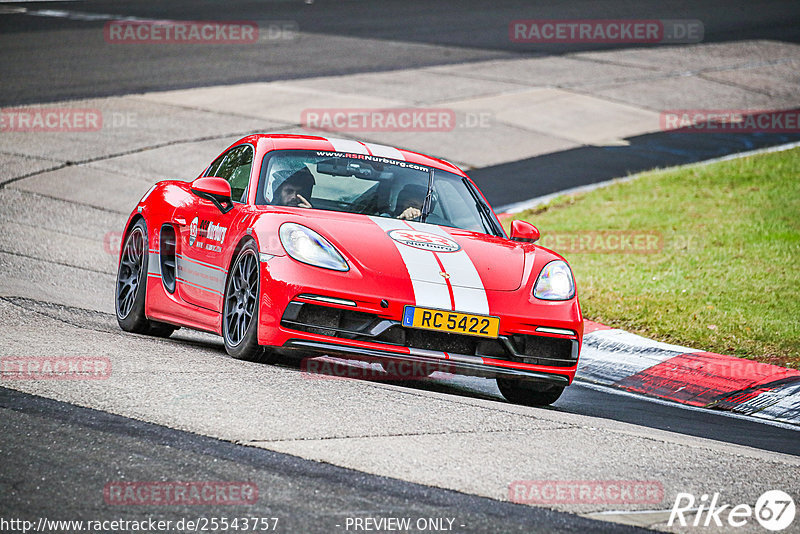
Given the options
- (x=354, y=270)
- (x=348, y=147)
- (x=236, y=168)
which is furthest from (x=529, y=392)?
(x=236, y=168)

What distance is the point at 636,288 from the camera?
33.3 feet

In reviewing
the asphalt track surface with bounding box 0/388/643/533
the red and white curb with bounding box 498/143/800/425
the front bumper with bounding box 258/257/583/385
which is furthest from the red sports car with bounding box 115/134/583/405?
the asphalt track surface with bounding box 0/388/643/533

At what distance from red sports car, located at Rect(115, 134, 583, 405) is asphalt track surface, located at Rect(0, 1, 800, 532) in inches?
29.8

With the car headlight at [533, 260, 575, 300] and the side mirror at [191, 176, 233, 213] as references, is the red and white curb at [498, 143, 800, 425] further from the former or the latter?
the side mirror at [191, 176, 233, 213]

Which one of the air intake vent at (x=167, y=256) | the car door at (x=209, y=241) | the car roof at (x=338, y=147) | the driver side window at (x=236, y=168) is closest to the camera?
the car door at (x=209, y=241)

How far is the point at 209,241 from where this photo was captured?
7289 millimetres

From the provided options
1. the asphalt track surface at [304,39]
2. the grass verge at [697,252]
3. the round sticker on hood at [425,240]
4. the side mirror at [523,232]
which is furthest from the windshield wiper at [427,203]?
the asphalt track surface at [304,39]

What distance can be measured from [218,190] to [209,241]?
0.37 m

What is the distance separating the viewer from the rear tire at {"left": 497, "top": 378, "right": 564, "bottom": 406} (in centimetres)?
693

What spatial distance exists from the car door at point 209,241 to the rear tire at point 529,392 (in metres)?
1.82

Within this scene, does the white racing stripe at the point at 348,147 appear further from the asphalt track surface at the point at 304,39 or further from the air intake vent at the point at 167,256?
the asphalt track surface at the point at 304,39

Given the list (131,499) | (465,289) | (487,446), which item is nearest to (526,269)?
(465,289)

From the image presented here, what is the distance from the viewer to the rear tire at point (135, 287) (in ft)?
26.2

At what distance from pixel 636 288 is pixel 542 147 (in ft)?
24.7
